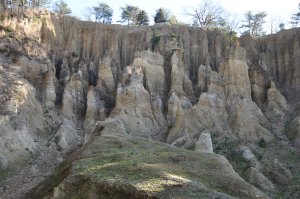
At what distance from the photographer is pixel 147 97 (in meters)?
45.6

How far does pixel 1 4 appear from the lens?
172ft

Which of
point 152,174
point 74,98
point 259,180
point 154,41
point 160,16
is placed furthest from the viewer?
point 160,16

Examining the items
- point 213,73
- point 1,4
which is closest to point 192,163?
point 213,73

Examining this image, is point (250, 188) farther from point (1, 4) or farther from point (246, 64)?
point (1, 4)

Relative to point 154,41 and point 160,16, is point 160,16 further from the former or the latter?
point 154,41

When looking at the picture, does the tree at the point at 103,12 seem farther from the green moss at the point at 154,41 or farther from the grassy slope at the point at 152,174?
the grassy slope at the point at 152,174

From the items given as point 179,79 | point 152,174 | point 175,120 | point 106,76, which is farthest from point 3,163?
point 179,79

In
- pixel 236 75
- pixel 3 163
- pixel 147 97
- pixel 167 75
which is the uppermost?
pixel 236 75

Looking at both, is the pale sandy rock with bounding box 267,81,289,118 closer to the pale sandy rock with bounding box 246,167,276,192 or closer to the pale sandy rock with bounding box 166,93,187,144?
the pale sandy rock with bounding box 166,93,187,144

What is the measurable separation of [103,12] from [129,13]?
5.51m

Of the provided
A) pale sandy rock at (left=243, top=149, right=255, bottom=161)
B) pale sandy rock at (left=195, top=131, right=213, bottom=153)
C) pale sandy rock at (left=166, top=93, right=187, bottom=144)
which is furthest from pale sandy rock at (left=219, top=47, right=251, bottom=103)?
pale sandy rock at (left=195, top=131, right=213, bottom=153)

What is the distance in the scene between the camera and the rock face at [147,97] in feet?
109

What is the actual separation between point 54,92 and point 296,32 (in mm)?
29704

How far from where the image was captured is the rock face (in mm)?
33156
